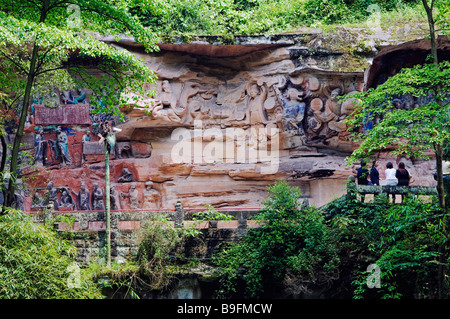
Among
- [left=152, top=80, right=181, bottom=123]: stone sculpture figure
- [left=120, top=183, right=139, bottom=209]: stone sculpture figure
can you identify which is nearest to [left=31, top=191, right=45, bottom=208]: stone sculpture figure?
[left=120, top=183, right=139, bottom=209]: stone sculpture figure

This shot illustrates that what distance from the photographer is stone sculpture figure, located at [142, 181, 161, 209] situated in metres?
22.1

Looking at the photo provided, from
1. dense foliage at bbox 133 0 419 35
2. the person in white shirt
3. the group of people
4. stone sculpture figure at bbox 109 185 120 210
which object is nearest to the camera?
the group of people

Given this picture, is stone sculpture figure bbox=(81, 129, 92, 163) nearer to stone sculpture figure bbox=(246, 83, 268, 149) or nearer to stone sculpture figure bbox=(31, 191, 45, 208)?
stone sculpture figure bbox=(31, 191, 45, 208)

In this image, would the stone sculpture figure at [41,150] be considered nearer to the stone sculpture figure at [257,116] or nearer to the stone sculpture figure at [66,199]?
the stone sculpture figure at [66,199]

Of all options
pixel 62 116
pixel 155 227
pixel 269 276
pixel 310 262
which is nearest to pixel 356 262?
pixel 310 262

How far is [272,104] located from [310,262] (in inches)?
305

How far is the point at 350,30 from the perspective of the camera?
69.2 feet

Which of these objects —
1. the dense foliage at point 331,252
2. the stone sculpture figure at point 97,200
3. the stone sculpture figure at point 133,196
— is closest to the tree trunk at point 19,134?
the dense foliage at point 331,252

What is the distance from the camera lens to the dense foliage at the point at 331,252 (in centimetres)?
1386

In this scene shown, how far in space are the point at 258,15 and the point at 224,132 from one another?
4.47 metres

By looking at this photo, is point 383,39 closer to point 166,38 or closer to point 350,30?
point 350,30

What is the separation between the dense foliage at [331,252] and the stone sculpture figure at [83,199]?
732 cm

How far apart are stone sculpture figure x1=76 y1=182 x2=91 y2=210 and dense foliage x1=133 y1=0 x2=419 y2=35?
6.08m

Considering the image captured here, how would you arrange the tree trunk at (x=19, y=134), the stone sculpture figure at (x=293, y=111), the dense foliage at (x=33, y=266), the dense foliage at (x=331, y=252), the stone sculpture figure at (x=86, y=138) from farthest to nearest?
the stone sculpture figure at (x=86, y=138) → the stone sculpture figure at (x=293, y=111) → the tree trunk at (x=19, y=134) → the dense foliage at (x=331, y=252) → the dense foliage at (x=33, y=266)
